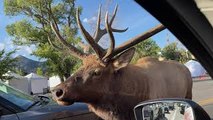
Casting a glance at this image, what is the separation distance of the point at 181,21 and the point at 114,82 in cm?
549

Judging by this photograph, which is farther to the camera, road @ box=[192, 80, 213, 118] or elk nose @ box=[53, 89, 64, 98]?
road @ box=[192, 80, 213, 118]

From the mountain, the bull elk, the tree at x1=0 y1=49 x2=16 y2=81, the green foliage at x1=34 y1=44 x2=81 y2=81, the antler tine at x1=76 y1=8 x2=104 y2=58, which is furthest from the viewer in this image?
the green foliage at x1=34 y1=44 x2=81 y2=81

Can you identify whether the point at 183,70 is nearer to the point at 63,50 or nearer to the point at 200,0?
the point at 63,50

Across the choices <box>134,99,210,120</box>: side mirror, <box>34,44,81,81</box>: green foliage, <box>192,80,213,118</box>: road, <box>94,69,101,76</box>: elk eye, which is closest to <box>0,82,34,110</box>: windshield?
<box>94,69,101,76</box>: elk eye

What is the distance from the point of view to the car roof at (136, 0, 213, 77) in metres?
2.08

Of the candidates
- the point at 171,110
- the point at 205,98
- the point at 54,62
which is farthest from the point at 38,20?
the point at 171,110

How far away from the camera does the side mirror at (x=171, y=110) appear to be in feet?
6.93

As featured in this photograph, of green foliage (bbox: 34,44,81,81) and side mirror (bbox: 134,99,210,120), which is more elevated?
green foliage (bbox: 34,44,81,81)

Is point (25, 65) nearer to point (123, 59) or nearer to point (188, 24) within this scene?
point (123, 59)

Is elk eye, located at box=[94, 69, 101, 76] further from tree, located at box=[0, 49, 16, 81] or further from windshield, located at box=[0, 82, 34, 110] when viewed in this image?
tree, located at box=[0, 49, 16, 81]

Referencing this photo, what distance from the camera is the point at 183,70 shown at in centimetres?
957

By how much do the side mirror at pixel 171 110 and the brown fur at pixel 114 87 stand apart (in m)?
3.76

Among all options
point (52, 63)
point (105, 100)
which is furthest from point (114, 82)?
point (52, 63)

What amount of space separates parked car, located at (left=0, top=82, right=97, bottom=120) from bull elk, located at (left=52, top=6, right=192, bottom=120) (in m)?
0.46
